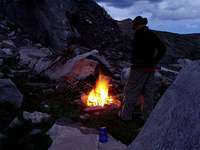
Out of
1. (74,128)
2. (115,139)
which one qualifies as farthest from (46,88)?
(115,139)

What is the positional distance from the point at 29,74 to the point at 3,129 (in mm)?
6036

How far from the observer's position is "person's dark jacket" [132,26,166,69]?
9.36m

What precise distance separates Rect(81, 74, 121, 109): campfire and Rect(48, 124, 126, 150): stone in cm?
215

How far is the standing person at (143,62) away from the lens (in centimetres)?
935

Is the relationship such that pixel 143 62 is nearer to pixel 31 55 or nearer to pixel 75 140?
pixel 75 140

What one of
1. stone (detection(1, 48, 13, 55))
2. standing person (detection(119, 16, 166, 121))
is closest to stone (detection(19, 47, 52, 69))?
stone (detection(1, 48, 13, 55))

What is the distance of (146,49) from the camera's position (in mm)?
9492

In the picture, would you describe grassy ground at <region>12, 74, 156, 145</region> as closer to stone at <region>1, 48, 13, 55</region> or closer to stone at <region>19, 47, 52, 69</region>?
stone at <region>19, 47, 52, 69</region>

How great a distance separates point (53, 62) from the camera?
14602 mm

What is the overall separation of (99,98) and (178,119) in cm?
809

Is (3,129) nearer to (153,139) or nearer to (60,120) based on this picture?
(60,120)

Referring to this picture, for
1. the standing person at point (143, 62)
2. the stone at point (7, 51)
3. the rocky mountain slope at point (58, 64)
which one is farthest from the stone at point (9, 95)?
the stone at point (7, 51)

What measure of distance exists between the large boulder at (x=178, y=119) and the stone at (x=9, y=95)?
21.4 feet

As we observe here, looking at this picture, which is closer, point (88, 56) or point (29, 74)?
point (88, 56)
